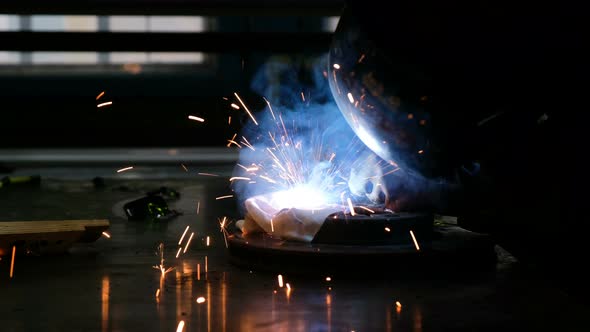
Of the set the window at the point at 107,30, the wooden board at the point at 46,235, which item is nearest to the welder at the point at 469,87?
the wooden board at the point at 46,235

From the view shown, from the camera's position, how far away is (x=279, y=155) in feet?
20.8

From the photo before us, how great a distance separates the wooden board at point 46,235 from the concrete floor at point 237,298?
0.07m

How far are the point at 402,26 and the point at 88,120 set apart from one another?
525 inches

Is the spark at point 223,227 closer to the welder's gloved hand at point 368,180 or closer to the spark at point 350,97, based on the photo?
the welder's gloved hand at point 368,180

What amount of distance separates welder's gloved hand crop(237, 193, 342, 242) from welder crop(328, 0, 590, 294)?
492 mm

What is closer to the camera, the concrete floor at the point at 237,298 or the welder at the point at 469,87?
the concrete floor at the point at 237,298

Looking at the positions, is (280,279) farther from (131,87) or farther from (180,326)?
(131,87)

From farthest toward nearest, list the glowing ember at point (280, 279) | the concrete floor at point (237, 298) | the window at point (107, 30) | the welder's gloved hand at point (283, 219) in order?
1. the window at point (107, 30)
2. the welder's gloved hand at point (283, 219)
3. the glowing ember at point (280, 279)
4. the concrete floor at point (237, 298)

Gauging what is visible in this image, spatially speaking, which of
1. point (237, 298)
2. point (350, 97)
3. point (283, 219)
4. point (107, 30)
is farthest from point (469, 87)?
point (107, 30)

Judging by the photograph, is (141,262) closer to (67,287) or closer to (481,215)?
(67,287)

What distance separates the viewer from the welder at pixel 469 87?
448 centimetres

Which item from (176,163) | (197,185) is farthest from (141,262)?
(176,163)

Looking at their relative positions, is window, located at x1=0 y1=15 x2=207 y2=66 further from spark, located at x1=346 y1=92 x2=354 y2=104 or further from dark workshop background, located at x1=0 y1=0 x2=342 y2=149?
spark, located at x1=346 y1=92 x2=354 y2=104

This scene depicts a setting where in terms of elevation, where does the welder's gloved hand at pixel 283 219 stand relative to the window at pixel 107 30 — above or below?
below
